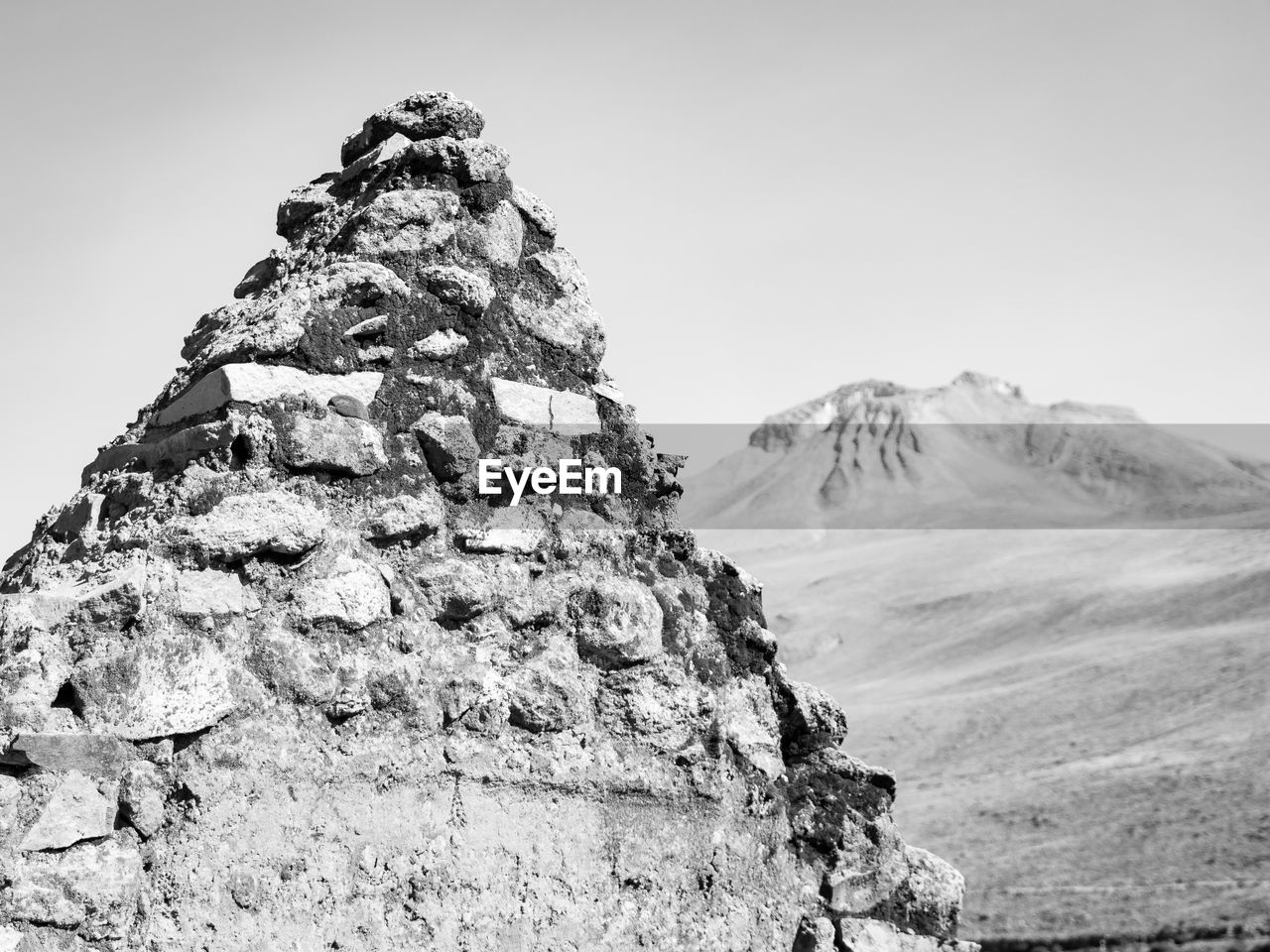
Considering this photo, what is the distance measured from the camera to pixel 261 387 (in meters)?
3.98

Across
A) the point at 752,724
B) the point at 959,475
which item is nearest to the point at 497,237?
the point at 752,724

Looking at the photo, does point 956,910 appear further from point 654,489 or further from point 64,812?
point 64,812

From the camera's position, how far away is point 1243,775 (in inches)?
1109

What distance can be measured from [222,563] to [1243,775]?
28646 millimetres

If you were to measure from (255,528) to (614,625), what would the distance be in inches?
45.6

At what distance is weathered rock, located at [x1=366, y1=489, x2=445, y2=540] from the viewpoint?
159 inches

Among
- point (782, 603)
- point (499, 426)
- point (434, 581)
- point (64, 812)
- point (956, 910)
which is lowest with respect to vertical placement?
point (782, 603)

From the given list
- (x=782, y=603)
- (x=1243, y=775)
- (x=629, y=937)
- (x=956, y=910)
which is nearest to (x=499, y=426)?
(x=629, y=937)

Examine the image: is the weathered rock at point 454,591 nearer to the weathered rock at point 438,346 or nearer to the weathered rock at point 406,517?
the weathered rock at point 406,517

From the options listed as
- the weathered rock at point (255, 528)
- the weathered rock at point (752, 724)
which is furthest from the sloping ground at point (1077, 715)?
the weathered rock at point (255, 528)

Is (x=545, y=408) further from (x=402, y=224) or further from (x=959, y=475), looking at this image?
(x=959, y=475)

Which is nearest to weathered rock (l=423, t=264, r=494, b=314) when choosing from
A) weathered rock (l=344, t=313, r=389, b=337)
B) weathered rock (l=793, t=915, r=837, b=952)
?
weathered rock (l=344, t=313, r=389, b=337)

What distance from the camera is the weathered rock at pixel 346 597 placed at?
3820 millimetres

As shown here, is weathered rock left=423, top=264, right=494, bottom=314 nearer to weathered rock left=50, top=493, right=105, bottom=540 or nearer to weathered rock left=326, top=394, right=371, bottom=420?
weathered rock left=326, top=394, right=371, bottom=420
